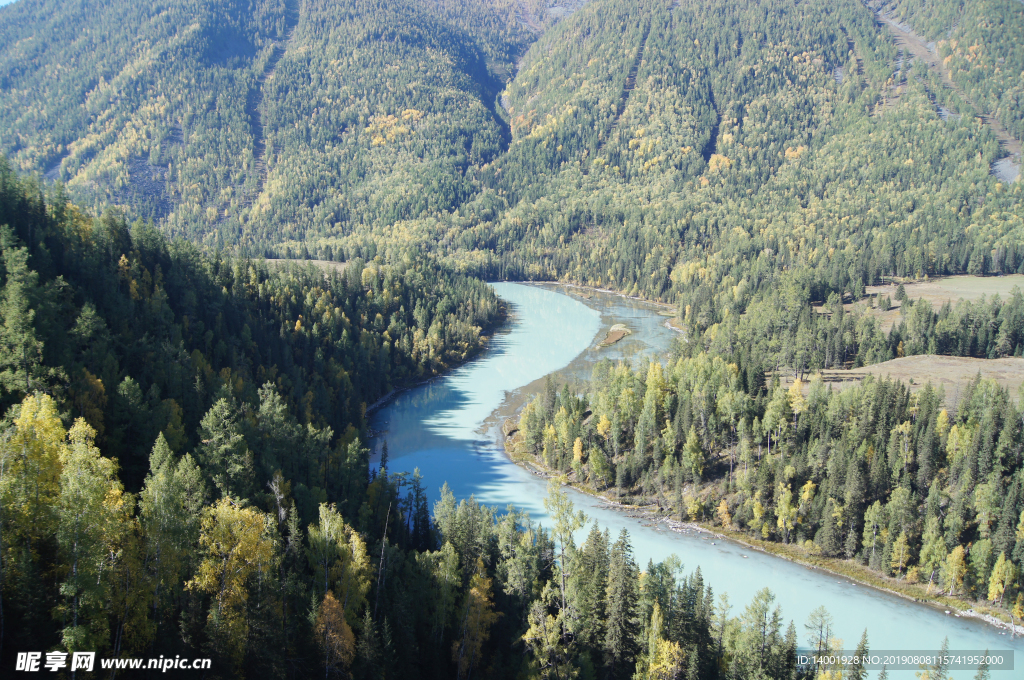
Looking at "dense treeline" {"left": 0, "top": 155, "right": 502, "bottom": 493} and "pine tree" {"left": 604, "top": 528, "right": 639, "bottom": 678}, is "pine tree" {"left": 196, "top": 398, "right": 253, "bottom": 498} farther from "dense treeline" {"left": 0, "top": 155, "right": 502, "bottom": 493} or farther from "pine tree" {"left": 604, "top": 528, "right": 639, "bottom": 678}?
"pine tree" {"left": 604, "top": 528, "right": 639, "bottom": 678}

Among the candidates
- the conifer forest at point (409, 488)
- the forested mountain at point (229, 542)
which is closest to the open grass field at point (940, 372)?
the conifer forest at point (409, 488)

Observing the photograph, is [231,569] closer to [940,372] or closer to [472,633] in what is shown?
[472,633]

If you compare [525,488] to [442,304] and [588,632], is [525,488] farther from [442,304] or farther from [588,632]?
[442,304]

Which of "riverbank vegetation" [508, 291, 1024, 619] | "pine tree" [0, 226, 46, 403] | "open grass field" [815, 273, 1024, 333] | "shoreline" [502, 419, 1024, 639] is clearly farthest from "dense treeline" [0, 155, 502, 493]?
"open grass field" [815, 273, 1024, 333]

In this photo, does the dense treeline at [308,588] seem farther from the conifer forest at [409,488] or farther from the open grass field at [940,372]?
the open grass field at [940,372]

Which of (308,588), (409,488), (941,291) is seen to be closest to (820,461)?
(409,488)
